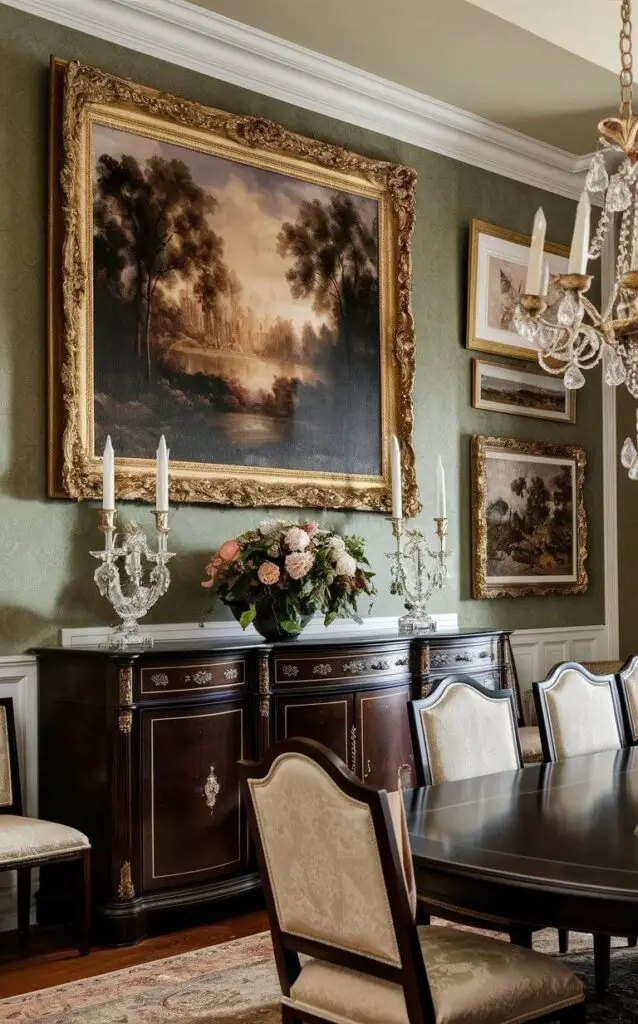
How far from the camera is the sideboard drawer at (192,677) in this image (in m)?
4.11

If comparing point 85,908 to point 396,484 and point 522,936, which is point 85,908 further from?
point 396,484

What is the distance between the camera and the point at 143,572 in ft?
15.4

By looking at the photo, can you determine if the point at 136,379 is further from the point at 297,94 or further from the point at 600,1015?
the point at 600,1015

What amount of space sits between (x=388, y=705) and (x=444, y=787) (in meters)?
1.68

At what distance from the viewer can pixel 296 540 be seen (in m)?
Result: 4.58

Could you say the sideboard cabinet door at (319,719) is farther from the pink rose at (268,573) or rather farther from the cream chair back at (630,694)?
the cream chair back at (630,694)

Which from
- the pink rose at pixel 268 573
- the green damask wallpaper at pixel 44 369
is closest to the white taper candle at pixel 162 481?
the green damask wallpaper at pixel 44 369

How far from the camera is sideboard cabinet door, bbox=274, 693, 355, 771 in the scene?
452 centimetres

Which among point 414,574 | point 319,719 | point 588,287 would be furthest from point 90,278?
point 588,287

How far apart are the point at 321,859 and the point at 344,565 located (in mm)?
2464

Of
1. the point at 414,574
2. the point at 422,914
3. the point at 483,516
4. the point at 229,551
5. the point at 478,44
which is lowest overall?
the point at 422,914

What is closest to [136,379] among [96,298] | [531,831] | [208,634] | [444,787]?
[96,298]

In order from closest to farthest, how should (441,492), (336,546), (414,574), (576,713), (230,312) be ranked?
(576,713) → (336,546) → (230,312) → (441,492) → (414,574)

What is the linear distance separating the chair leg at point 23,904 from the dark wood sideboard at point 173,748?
4.9 inches
